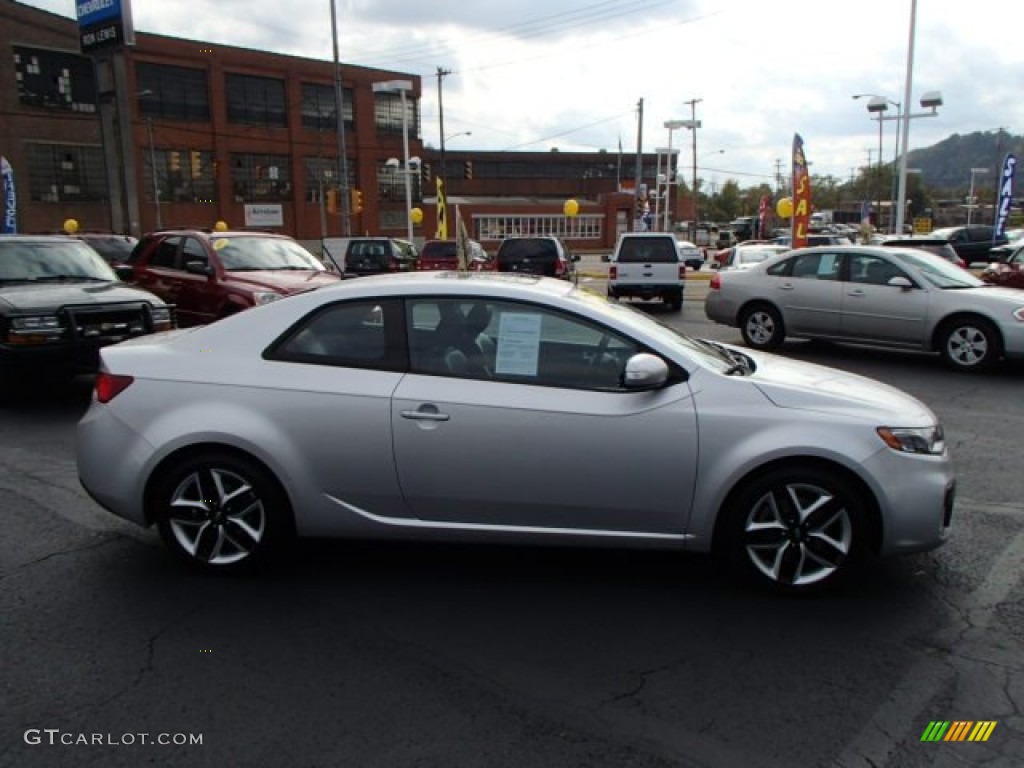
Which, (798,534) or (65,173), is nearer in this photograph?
(798,534)

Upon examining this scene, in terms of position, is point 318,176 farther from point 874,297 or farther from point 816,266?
point 874,297

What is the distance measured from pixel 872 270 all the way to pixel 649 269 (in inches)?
273

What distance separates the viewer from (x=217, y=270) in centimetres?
1093

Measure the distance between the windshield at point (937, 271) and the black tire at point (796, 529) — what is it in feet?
25.7

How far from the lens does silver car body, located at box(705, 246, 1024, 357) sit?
32.7 feet

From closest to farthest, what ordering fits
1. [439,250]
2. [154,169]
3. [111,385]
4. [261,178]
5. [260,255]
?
1. [111,385]
2. [260,255]
3. [439,250]
4. [154,169]
5. [261,178]

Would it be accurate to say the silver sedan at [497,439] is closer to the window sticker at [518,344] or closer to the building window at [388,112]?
the window sticker at [518,344]

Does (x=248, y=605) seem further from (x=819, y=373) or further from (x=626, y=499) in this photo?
(x=819, y=373)

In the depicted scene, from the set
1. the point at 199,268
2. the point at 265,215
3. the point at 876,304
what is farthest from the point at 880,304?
the point at 265,215

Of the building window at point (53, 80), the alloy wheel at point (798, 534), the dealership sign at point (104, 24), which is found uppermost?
the building window at point (53, 80)

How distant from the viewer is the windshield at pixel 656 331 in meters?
4.01

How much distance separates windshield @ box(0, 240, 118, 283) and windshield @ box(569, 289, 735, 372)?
722 centimetres

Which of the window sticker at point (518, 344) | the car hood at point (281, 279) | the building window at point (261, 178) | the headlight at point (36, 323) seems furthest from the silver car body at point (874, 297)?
the building window at point (261, 178)

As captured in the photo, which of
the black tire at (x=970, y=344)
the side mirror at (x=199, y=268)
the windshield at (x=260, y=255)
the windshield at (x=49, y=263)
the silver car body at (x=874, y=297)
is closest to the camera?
the windshield at (x=49, y=263)
